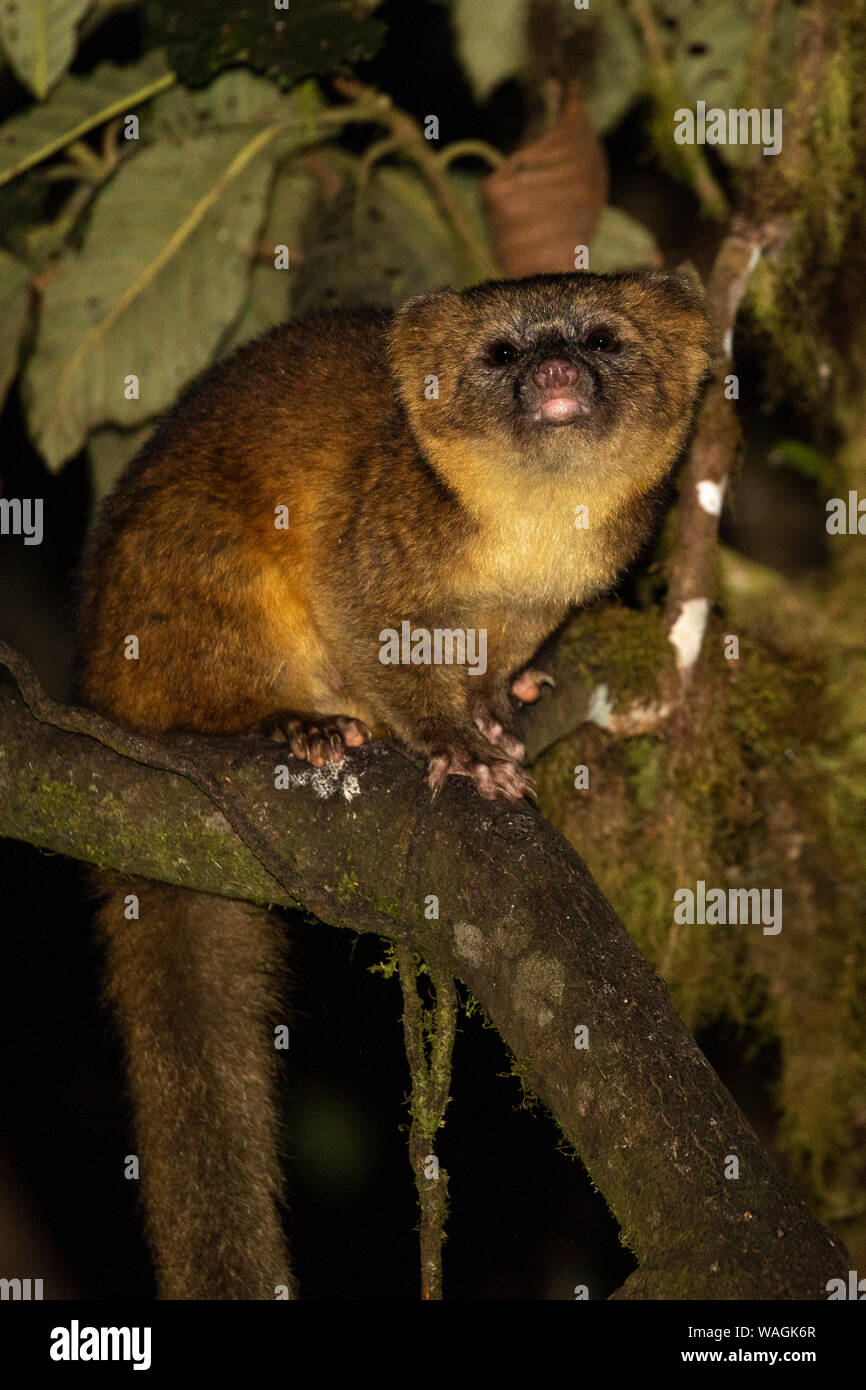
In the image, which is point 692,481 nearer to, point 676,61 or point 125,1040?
point 676,61

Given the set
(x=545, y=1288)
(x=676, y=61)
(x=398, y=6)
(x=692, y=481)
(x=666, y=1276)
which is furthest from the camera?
(x=398, y=6)

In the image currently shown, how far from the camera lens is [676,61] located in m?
5.14

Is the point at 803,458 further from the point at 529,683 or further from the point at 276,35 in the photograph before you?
the point at 276,35

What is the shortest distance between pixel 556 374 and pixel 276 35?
88.5 inches

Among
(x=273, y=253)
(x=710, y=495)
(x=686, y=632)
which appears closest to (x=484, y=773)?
(x=686, y=632)

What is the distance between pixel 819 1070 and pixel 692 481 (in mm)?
2186

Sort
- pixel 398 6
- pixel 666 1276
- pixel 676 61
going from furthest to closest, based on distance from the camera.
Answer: pixel 398 6 → pixel 676 61 → pixel 666 1276

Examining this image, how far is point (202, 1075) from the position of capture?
349 cm

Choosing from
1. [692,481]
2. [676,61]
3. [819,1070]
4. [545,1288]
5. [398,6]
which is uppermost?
[398,6]

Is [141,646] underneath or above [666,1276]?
above

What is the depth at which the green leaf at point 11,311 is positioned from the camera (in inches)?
189

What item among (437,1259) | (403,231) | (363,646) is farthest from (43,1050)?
(403,231)

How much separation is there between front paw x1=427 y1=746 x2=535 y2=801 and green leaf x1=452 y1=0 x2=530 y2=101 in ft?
9.59

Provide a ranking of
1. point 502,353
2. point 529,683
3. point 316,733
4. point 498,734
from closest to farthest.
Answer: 1. point 316,733
2. point 502,353
3. point 498,734
4. point 529,683
